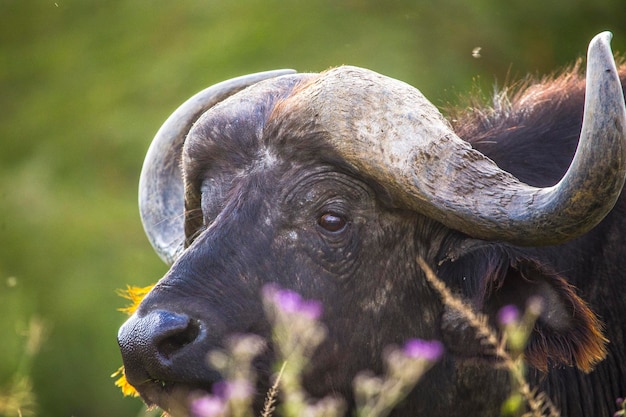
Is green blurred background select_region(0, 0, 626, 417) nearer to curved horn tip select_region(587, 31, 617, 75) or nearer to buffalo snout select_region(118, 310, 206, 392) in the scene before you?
buffalo snout select_region(118, 310, 206, 392)

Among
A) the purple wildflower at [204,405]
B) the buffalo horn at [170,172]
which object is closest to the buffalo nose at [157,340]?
the purple wildflower at [204,405]

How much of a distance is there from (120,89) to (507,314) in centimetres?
1025

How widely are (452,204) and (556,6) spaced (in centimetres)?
976

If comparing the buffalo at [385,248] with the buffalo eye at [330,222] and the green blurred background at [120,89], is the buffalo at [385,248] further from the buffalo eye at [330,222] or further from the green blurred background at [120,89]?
the green blurred background at [120,89]

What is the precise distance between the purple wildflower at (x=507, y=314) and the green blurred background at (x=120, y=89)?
7.40m

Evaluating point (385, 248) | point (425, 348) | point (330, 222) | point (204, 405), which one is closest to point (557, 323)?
point (425, 348)

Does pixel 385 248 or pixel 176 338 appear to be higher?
pixel 385 248

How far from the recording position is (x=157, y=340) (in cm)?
481

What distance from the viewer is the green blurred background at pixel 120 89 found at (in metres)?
12.6

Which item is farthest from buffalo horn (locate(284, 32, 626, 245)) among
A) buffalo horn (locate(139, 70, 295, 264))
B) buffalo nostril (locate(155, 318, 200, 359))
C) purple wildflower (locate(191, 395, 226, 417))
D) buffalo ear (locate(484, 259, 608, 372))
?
buffalo horn (locate(139, 70, 295, 264))

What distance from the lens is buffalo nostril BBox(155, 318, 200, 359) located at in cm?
482

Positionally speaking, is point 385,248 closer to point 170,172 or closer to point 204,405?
point 204,405

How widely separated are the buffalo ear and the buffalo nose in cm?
151

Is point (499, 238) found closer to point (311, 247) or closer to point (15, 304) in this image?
point (311, 247)
